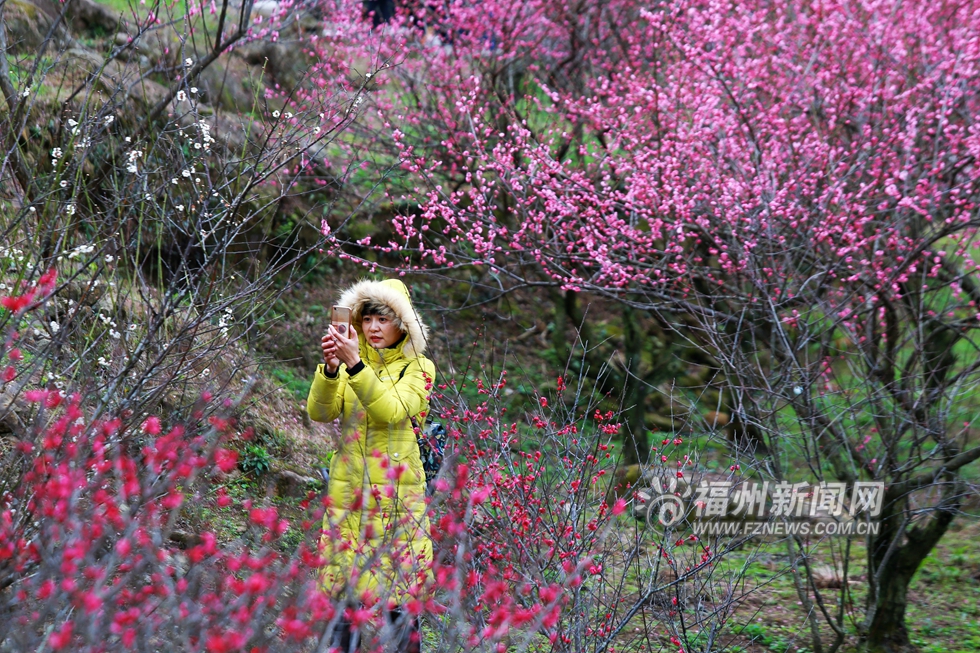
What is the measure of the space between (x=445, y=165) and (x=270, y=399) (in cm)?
330

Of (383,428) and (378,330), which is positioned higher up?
(378,330)

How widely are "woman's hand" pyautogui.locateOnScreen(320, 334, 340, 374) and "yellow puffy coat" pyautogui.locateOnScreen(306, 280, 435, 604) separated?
0.02 m

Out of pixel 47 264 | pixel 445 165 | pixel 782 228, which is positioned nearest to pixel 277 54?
pixel 445 165

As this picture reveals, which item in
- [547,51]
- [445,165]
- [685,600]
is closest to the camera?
[685,600]

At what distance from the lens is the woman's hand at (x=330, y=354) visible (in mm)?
2875

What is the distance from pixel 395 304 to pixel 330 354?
38 cm

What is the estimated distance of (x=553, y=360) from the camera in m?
9.32

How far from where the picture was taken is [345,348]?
2842 millimetres

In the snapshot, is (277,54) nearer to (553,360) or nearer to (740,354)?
(553,360)
